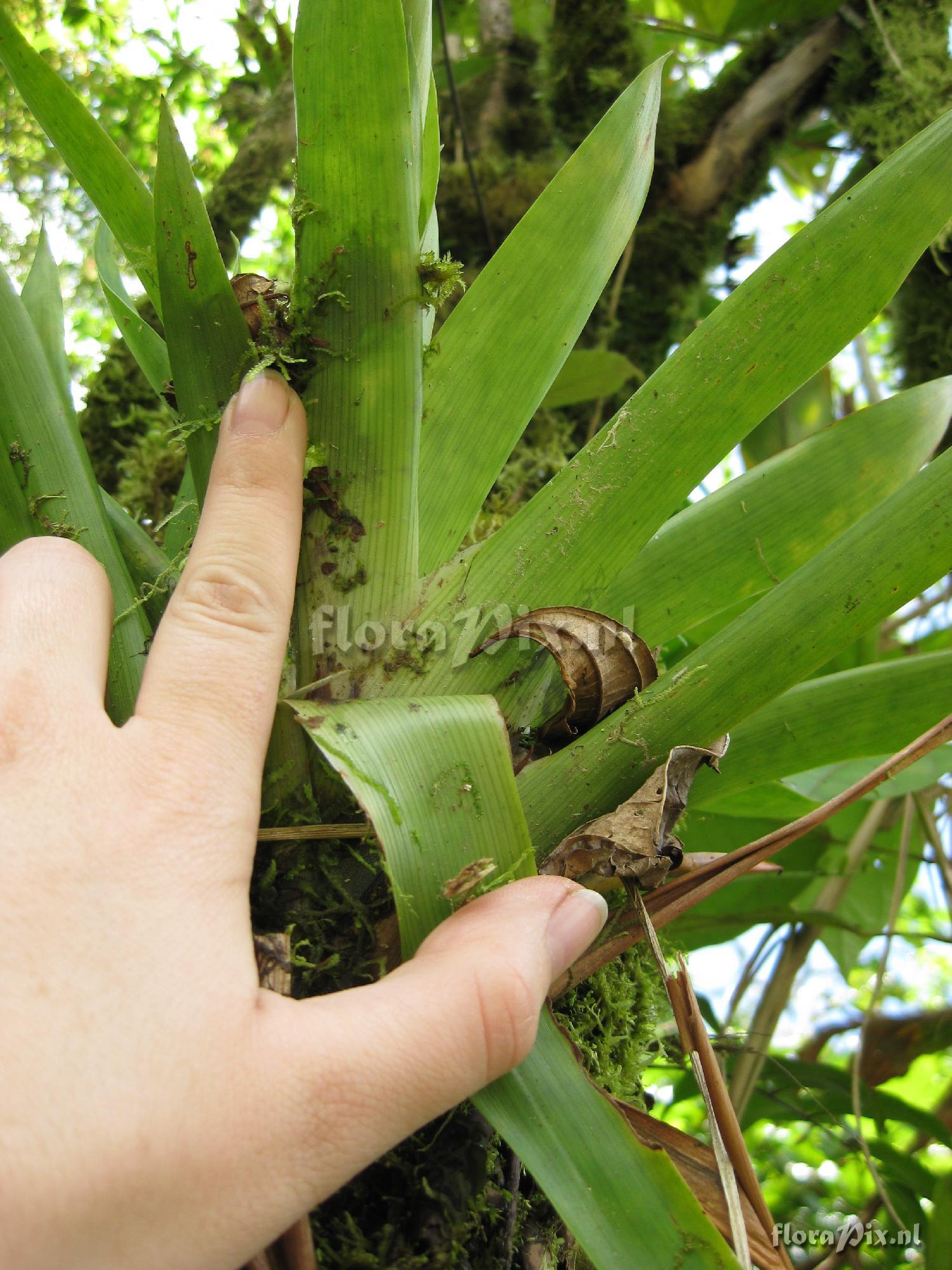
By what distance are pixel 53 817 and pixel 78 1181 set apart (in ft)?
0.59

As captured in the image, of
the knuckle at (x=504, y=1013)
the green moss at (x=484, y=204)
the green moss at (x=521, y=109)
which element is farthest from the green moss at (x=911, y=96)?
the knuckle at (x=504, y=1013)

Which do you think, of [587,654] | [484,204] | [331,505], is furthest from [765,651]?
[484,204]

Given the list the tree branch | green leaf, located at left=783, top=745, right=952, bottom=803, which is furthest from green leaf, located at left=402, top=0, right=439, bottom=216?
the tree branch

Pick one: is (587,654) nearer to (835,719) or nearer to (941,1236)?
(835,719)

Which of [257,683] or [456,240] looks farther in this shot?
[456,240]

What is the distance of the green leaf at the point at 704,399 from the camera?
72 centimetres


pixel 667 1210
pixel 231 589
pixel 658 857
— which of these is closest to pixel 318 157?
pixel 231 589

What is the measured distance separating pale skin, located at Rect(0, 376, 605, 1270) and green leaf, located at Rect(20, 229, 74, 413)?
1.12 feet

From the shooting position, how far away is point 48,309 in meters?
0.88

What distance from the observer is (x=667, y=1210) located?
53 cm

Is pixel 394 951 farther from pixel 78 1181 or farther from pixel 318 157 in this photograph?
pixel 318 157

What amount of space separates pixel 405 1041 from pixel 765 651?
0.39 m

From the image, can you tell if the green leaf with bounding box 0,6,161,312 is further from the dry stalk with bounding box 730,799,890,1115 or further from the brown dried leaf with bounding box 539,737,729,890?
the dry stalk with bounding box 730,799,890,1115

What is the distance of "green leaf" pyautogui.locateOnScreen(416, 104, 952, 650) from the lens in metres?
0.72
